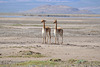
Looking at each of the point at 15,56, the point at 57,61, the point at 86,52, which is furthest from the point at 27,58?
the point at 86,52

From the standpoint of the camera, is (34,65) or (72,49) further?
(72,49)

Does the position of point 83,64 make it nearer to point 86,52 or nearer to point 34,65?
point 34,65

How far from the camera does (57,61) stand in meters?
12.9

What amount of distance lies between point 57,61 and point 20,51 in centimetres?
332

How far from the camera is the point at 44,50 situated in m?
16.8

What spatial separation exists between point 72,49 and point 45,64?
579cm

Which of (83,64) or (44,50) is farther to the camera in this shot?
(44,50)

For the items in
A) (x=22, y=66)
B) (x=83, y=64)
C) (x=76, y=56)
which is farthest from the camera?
(x=76, y=56)

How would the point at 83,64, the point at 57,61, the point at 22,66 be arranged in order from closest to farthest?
1. the point at 22,66
2. the point at 83,64
3. the point at 57,61

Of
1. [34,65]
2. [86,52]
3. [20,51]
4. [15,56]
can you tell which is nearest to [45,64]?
[34,65]

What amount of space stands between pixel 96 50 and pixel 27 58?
17.5 ft

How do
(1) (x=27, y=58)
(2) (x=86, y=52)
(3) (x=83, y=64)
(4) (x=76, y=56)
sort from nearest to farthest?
(3) (x=83, y=64), (1) (x=27, y=58), (4) (x=76, y=56), (2) (x=86, y=52)

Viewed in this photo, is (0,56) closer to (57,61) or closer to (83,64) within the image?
(57,61)

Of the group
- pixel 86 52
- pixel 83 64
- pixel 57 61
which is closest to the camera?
pixel 83 64
